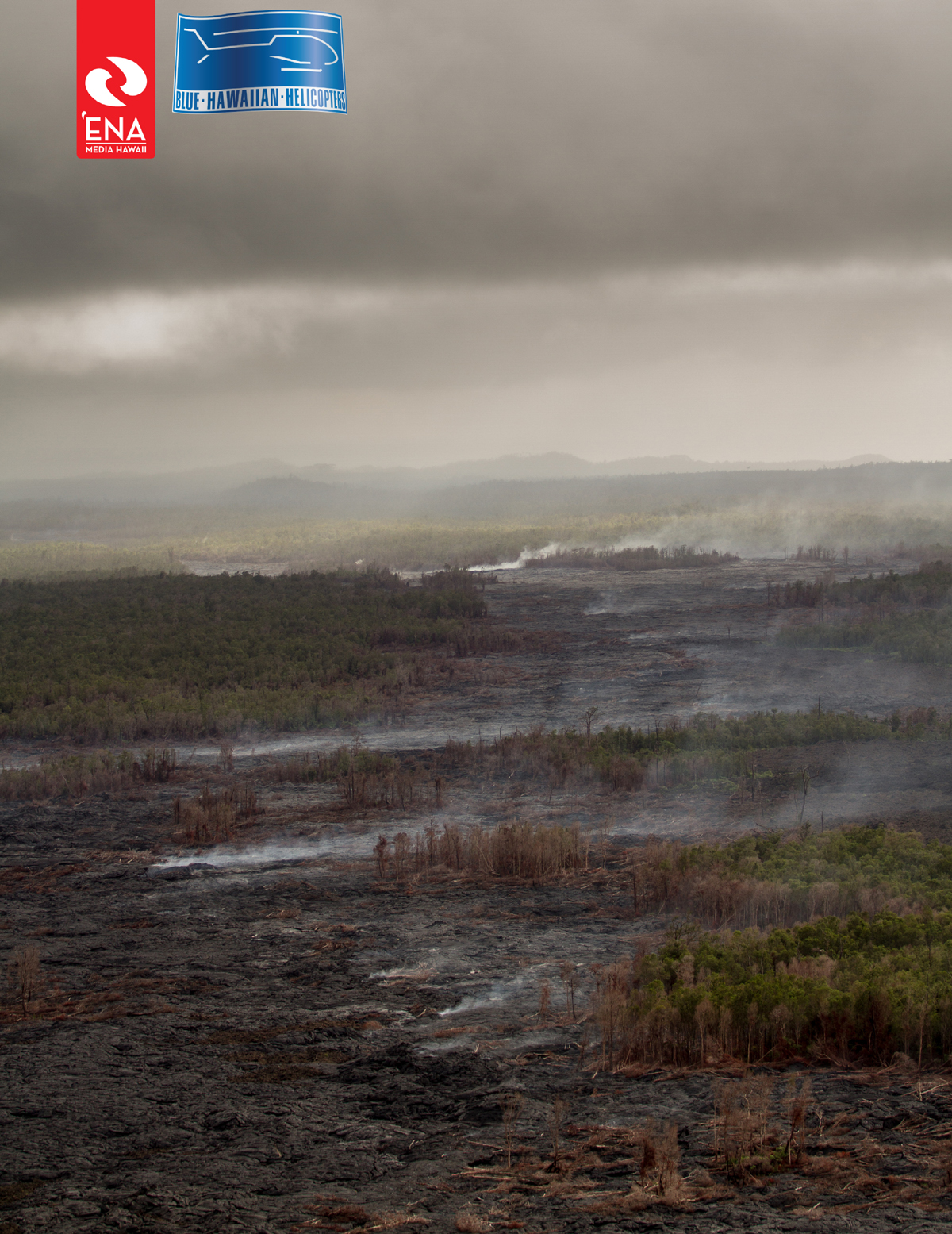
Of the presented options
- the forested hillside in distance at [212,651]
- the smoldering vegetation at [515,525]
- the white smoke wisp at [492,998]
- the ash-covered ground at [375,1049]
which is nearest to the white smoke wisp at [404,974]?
the ash-covered ground at [375,1049]

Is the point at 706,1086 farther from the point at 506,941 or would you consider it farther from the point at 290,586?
the point at 290,586

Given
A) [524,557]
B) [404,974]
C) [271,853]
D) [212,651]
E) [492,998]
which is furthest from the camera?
[524,557]

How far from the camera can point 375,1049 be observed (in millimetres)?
7266

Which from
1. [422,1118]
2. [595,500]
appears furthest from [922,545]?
[595,500]

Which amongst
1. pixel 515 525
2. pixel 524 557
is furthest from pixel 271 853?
pixel 515 525

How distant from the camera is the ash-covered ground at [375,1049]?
5.07 m

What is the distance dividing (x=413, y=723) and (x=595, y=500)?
104 m

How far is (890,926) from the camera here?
8102 millimetres

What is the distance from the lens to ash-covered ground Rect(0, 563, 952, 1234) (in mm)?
5066

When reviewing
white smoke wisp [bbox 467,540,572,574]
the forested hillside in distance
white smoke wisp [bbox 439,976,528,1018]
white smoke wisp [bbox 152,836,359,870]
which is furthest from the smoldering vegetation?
white smoke wisp [bbox 439,976,528,1018]

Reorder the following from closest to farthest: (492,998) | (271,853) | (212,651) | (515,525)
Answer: (492,998) → (271,853) → (212,651) → (515,525)

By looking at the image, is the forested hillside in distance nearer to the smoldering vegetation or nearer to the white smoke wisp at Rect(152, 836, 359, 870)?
the white smoke wisp at Rect(152, 836, 359, 870)

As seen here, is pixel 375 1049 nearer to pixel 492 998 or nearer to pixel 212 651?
pixel 492 998

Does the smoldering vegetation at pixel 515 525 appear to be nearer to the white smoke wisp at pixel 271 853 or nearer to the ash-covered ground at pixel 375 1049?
the ash-covered ground at pixel 375 1049
